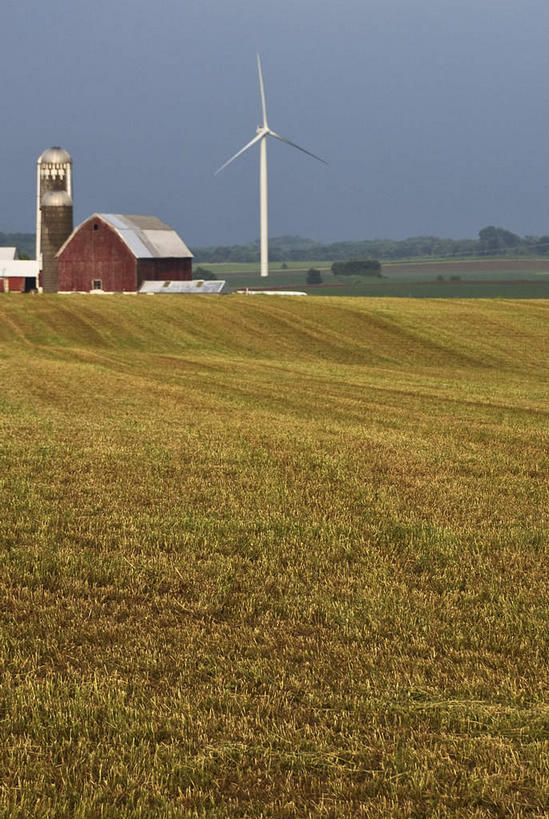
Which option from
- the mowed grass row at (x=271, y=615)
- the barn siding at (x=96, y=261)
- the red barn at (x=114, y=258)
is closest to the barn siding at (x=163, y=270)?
the red barn at (x=114, y=258)

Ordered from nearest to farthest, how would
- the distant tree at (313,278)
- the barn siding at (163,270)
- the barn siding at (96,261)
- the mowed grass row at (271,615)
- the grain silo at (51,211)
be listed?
the mowed grass row at (271,615) → the barn siding at (96,261) → the barn siding at (163,270) → the grain silo at (51,211) → the distant tree at (313,278)

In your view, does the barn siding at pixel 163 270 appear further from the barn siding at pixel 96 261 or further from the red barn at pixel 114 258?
the barn siding at pixel 96 261

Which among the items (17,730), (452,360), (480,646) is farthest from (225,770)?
(452,360)

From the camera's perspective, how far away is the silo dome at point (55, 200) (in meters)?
110

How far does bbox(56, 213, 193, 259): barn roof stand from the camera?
10299 cm

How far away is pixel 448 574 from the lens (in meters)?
9.90

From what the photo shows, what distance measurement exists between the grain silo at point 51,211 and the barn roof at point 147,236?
6.28 metres

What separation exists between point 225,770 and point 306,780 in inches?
19.3

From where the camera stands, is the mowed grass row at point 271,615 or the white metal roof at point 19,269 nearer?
the mowed grass row at point 271,615

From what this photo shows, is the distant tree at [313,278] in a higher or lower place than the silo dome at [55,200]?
lower

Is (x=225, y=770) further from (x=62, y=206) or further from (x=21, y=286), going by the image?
(x=21, y=286)

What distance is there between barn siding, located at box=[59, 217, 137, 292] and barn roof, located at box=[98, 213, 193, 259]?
1.09m

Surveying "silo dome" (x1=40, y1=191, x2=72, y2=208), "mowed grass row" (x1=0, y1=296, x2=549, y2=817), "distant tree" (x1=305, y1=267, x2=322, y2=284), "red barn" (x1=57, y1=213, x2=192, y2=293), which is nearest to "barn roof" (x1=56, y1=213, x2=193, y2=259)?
"red barn" (x1=57, y1=213, x2=192, y2=293)

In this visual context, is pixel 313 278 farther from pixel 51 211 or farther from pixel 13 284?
pixel 51 211
